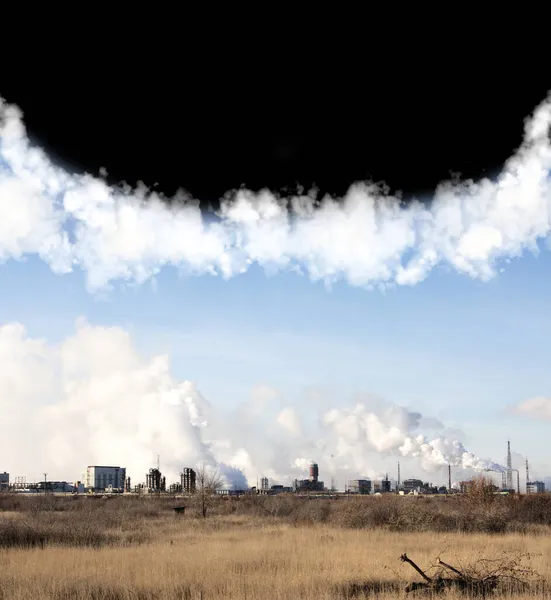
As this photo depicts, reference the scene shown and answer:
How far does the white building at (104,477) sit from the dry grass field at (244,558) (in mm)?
150158

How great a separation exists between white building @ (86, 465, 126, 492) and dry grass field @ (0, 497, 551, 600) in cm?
15016

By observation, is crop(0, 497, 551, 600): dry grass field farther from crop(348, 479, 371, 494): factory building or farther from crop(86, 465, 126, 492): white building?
crop(348, 479, 371, 494): factory building

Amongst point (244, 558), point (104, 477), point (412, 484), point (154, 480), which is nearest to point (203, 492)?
point (244, 558)

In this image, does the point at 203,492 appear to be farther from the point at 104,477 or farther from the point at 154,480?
the point at 104,477

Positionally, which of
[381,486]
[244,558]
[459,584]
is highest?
[459,584]

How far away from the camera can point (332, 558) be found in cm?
1548

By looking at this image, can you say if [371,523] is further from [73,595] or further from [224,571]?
[73,595]

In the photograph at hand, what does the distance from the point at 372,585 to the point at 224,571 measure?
10.4 ft

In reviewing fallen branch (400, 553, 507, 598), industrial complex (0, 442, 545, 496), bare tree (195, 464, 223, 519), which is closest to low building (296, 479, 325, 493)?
industrial complex (0, 442, 545, 496)

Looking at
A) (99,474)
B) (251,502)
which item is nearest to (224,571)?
(251,502)

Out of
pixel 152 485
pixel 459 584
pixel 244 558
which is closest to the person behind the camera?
pixel 459 584

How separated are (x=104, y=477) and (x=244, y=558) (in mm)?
166767

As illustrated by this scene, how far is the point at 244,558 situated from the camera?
15.9 m

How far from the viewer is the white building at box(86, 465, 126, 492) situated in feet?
559
